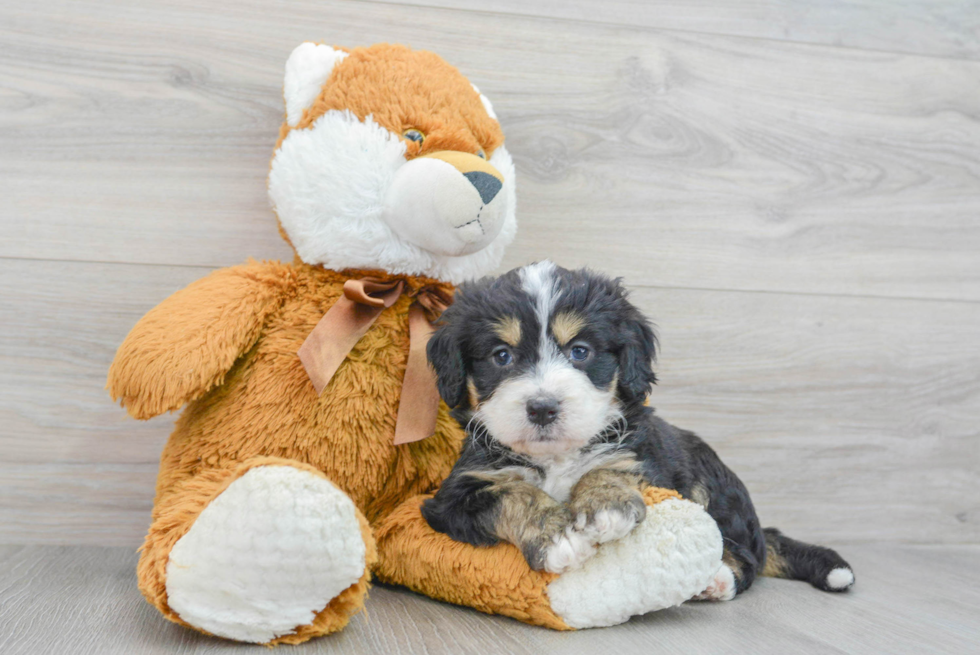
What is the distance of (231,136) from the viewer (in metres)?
2.08

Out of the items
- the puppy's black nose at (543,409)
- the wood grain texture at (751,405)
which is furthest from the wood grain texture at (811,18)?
the puppy's black nose at (543,409)

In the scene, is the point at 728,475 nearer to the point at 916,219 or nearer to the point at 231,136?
the point at 916,219

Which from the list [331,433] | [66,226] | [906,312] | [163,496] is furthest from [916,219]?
[66,226]

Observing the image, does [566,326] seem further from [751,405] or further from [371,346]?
[751,405]

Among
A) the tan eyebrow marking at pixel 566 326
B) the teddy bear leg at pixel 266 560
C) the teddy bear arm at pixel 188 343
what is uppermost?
the tan eyebrow marking at pixel 566 326

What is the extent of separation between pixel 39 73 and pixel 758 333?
2.11m

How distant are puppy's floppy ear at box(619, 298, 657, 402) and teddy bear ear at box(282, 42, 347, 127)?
816 mm

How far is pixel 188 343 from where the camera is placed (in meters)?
1.53

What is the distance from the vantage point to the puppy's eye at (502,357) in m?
1.48

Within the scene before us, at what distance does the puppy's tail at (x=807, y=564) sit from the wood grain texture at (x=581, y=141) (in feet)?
2.54

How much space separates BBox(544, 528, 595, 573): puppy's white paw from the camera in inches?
53.6

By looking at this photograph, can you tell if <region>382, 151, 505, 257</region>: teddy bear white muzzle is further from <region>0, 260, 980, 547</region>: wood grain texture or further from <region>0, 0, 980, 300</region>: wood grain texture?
<region>0, 260, 980, 547</region>: wood grain texture

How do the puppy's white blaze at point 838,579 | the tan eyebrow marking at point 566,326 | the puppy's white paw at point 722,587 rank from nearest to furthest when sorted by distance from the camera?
1. the tan eyebrow marking at point 566,326
2. the puppy's white paw at point 722,587
3. the puppy's white blaze at point 838,579

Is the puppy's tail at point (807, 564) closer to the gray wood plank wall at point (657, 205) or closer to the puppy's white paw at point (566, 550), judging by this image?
the gray wood plank wall at point (657, 205)
